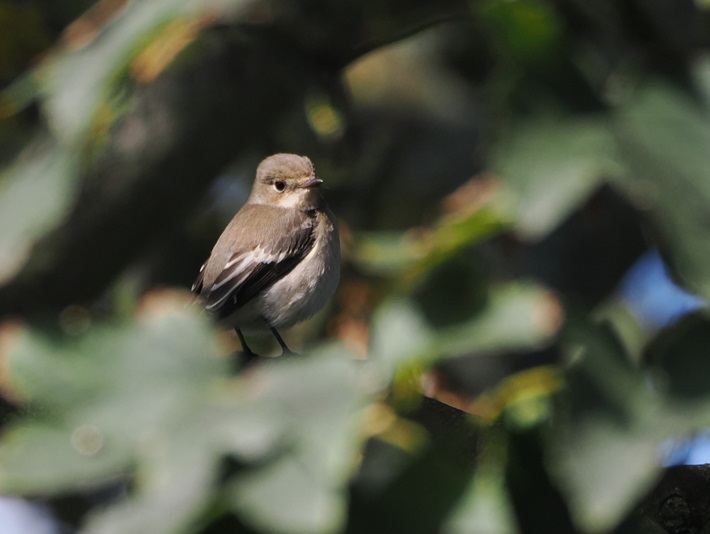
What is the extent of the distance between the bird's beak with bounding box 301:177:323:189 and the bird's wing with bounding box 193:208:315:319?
0.16m

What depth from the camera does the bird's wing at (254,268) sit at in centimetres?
412

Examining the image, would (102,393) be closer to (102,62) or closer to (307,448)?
(307,448)

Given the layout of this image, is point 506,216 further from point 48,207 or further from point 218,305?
point 218,305

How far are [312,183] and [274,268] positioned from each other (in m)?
0.47

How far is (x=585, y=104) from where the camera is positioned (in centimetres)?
103

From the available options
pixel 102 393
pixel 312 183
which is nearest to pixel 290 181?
pixel 312 183

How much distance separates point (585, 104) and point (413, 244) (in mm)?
234

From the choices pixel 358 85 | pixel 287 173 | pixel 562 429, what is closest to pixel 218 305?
pixel 287 173

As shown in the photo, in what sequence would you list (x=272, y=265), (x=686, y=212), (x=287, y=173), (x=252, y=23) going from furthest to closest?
(x=287, y=173) → (x=272, y=265) → (x=252, y=23) → (x=686, y=212)

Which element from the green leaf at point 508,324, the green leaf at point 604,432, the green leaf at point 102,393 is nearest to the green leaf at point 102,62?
the green leaf at point 102,393

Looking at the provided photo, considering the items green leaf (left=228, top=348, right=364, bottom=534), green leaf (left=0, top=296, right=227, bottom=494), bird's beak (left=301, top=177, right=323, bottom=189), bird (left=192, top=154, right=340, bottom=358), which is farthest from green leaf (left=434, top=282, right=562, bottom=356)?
bird's beak (left=301, top=177, right=323, bottom=189)

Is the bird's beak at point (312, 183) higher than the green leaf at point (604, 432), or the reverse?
the green leaf at point (604, 432)

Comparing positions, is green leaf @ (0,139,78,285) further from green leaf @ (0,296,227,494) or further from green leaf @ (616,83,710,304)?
green leaf @ (616,83,710,304)

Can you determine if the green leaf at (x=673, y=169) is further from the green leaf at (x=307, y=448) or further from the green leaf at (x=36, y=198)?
the green leaf at (x=36, y=198)
